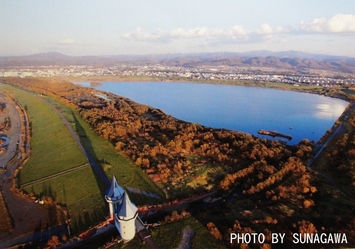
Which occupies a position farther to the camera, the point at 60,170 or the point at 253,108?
the point at 253,108

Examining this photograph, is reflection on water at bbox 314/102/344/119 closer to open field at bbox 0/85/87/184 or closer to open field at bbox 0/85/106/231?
open field at bbox 0/85/87/184

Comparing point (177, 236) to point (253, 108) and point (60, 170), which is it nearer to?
point (60, 170)

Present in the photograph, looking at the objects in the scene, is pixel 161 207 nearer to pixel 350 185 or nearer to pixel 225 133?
pixel 350 185

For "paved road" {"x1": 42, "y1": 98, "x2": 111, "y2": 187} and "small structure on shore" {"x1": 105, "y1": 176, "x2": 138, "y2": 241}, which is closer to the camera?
"small structure on shore" {"x1": 105, "y1": 176, "x2": 138, "y2": 241}

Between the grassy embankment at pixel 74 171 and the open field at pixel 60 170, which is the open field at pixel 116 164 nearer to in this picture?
the grassy embankment at pixel 74 171

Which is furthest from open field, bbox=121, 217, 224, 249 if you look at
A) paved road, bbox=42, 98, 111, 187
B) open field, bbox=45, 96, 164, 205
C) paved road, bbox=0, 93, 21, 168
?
paved road, bbox=0, 93, 21, 168

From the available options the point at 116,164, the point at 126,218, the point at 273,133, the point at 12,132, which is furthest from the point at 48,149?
the point at 273,133

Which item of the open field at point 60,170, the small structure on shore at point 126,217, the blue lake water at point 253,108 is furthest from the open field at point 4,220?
the blue lake water at point 253,108
